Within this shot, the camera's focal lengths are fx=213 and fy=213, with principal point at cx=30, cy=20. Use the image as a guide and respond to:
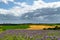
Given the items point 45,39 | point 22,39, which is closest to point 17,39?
point 22,39

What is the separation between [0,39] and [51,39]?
293cm

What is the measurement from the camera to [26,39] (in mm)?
8664

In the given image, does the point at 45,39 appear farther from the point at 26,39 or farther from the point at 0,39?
the point at 0,39

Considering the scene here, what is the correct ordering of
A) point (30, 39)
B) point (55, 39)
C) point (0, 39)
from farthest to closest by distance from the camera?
point (0, 39)
point (30, 39)
point (55, 39)

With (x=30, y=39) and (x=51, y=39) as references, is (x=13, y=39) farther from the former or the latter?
(x=51, y=39)

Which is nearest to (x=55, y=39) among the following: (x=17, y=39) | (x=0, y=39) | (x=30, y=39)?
(x=30, y=39)

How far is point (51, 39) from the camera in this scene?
8078 millimetres

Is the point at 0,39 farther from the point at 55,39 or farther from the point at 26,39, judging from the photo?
the point at 55,39

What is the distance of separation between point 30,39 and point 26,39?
6.4 inches

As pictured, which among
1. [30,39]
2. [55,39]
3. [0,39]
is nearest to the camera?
[55,39]

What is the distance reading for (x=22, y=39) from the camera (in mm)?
8758

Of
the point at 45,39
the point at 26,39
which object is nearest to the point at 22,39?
the point at 26,39

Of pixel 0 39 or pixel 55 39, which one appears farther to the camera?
pixel 0 39

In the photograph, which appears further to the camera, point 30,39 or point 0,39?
point 0,39
